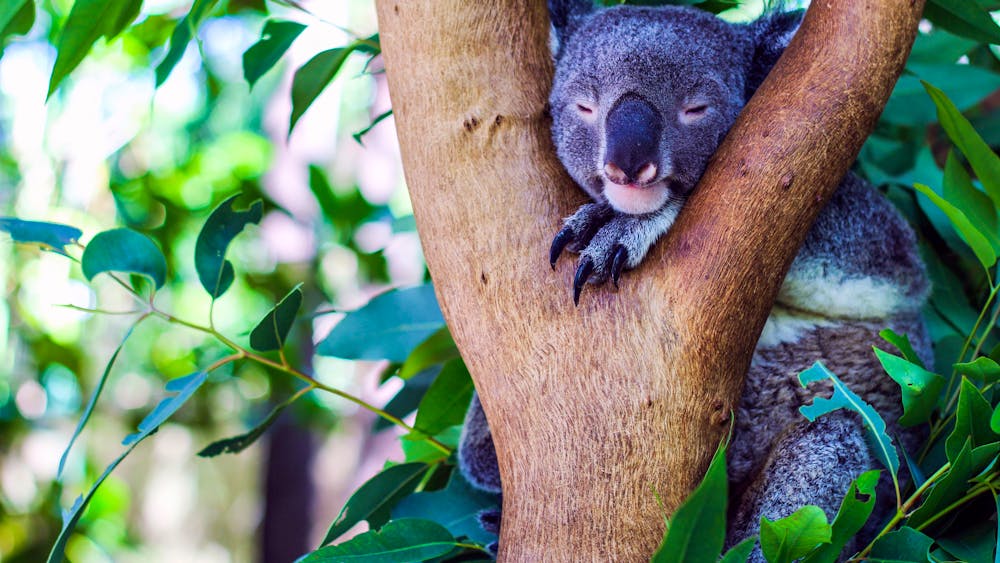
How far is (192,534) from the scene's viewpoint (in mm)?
8930

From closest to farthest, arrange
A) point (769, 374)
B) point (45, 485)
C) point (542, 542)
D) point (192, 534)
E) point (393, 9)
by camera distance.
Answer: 1. point (542, 542)
2. point (393, 9)
3. point (769, 374)
4. point (45, 485)
5. point (192, 534)

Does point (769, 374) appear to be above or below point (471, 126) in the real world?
below

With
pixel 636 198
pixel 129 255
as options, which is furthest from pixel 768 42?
pixel 129 255

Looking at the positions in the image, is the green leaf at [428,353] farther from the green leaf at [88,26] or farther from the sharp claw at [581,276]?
the green leaf at [88,26]

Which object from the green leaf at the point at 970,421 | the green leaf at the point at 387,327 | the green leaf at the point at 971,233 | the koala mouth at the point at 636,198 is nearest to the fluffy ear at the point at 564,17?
the koala mouth at the point at 636,198

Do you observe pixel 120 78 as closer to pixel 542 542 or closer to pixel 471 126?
pixel 471 126

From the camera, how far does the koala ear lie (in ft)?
5.92

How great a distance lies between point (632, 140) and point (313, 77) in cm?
75

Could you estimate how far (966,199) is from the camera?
1536 mm

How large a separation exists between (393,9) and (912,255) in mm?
1134

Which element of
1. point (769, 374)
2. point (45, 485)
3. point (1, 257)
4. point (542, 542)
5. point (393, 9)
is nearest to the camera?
point (542, 542)

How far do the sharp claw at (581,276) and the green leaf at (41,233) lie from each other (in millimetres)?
882

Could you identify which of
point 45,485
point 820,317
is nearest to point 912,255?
point 820,317

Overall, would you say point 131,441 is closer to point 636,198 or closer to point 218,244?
point 218,244
